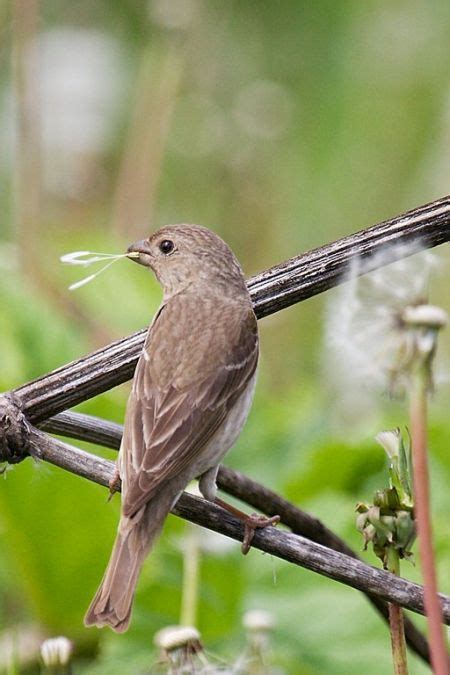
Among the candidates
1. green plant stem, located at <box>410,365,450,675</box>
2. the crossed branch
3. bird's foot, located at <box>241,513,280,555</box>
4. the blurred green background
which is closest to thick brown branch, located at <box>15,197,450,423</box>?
the crossed branch

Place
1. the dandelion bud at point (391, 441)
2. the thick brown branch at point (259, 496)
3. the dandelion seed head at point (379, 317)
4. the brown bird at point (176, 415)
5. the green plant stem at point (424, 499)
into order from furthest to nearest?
1. the thick brown branch at point (259, 496)
2. the brown bird at point (176, 415)
3. the dandelion bud at point (391, 441)
4. the dandelion seed head at point (379, 317)
5. the green plant stem at point (424, 499)

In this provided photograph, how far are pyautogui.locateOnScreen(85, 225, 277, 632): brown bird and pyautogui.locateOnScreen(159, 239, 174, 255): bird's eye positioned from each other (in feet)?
1.19

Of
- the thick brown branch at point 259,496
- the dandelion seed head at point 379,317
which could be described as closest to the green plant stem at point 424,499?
the dandelion seed head at point 379,317

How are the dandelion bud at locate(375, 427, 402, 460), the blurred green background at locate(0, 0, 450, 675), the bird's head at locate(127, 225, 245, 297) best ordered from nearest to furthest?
the dandelion bud at locate(375, 427, 402, 460), the bird's head at locate(127, 225, 245, 297), the blurred green background at locate(0, 0, 450, 675)

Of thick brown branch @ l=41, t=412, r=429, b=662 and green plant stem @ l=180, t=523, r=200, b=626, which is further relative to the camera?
green plant stem @ l=180, t=523, r=200, b=626

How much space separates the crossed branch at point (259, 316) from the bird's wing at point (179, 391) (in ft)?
0.30

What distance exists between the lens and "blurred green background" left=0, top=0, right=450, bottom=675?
455 cm

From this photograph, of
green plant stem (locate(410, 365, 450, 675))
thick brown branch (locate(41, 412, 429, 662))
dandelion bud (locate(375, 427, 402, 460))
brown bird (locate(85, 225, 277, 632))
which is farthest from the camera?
thick brown branch (locate(41, 412, 429, 662))

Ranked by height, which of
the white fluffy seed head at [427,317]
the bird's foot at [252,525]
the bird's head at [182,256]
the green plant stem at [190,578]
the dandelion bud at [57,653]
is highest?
the bird's head at [182,256]

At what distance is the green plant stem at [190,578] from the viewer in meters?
3.97

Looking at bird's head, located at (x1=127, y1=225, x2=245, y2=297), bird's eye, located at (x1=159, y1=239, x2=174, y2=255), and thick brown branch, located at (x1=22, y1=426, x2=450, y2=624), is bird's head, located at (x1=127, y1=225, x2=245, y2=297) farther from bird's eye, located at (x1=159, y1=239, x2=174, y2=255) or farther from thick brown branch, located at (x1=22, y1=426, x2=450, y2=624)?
thick brown branch, located at (x1=22, y1=426, x2=450, y2=624)

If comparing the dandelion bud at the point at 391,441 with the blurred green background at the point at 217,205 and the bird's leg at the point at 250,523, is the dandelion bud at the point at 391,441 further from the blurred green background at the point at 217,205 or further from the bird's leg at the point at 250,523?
the blurred green background at the point at 217,205

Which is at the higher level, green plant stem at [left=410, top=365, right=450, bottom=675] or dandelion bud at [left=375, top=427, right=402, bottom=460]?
dandelion bud at [left=375, top=427, right=402, bottom=460]

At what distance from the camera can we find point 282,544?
272 centimetres
